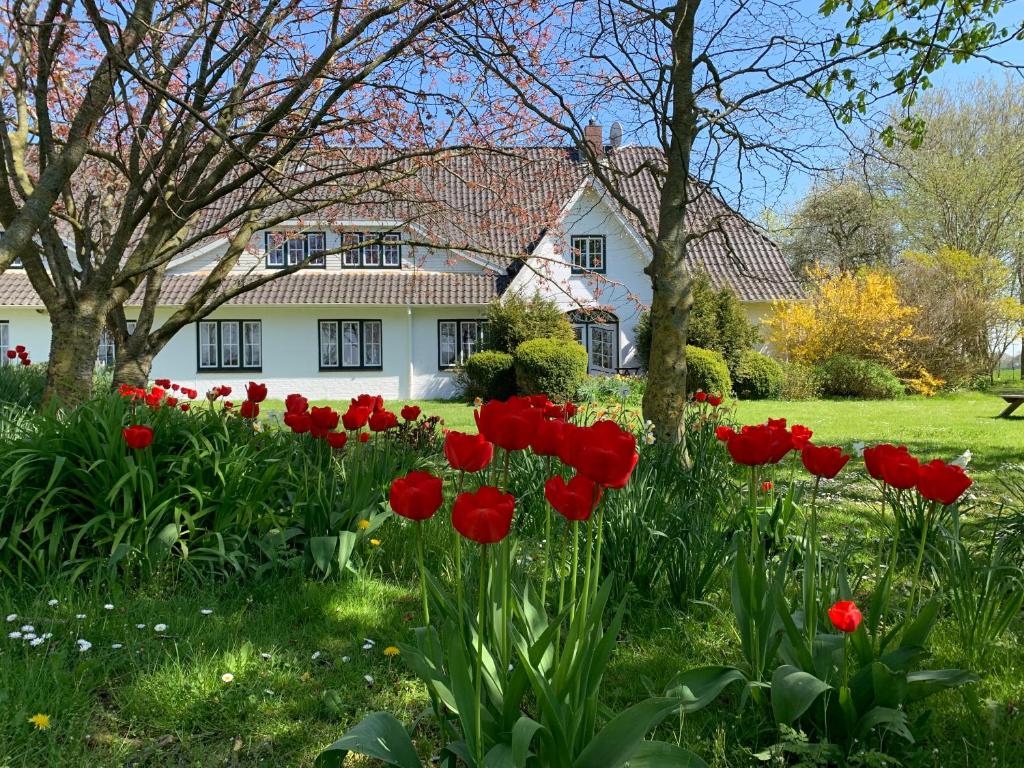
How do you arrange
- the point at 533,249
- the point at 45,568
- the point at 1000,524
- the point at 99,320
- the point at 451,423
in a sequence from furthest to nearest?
the point at 533,249, the point at 451,423, the point at 99,320, the point at 1000,524, the point at 45,568

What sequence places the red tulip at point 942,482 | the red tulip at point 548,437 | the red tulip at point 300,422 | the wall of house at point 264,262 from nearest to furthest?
the red tulip at point 942,482 → the red tulip at point 548,437 → the red tulip at point 300,422 → the wall of house at point 264,262

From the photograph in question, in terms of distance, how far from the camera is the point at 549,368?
15969 mm

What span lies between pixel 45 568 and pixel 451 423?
28.1 feet

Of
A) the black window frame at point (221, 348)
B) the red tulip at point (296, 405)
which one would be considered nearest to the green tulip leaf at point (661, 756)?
the red tulip at point (296, 405)

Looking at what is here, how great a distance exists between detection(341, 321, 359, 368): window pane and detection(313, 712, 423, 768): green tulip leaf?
62.1 ft

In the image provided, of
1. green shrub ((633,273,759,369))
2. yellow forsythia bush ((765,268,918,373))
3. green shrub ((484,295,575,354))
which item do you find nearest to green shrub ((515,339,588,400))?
green shrub ((484,295,575,354))

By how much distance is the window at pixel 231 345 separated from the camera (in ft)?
65.5

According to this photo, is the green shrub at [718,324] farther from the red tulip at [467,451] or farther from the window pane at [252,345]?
the red tulip at [467,451]

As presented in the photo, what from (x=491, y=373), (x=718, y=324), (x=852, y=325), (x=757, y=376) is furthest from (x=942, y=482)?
(x=852, y=325)

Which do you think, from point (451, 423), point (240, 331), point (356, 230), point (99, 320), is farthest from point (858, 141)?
point (240, 331)

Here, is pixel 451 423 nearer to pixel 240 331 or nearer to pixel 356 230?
pixel 356 230

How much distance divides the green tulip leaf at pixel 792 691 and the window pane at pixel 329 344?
753 inches

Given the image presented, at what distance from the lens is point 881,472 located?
2.13m

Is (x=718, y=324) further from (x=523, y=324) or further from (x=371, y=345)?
(x=371, y=345)
